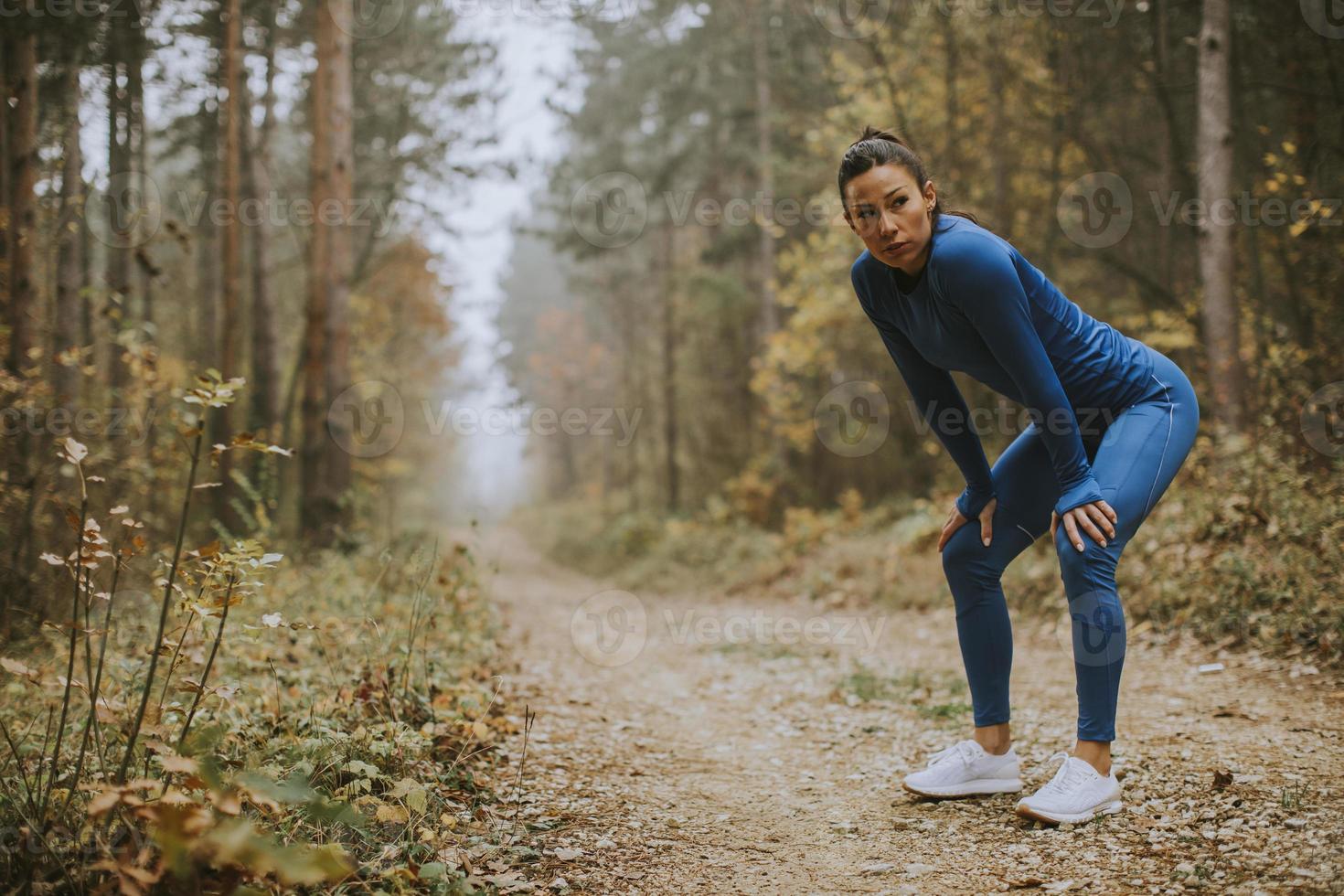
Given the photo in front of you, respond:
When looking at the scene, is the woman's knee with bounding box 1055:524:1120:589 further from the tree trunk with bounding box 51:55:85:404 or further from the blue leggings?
the tree trunk with bounding box 51:55:85:404

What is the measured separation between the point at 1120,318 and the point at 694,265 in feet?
37.0

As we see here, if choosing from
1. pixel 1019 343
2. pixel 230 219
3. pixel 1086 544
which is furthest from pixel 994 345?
pixel 230 219

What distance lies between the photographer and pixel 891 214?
276 centimetres

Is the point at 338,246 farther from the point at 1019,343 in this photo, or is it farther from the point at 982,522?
the point at 1019,343

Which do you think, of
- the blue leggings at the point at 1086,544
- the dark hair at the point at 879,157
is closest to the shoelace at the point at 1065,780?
the blue leggings at the point at 1086,544

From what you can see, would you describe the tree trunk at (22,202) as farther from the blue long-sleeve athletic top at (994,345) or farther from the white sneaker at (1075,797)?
the white sneaker at (1075,797)

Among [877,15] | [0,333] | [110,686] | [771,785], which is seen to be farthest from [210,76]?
[771,785]

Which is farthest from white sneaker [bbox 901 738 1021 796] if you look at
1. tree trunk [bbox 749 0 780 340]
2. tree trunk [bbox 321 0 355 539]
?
tree trunk [bbox 749 0 780 340]

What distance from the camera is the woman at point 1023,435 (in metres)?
2.67

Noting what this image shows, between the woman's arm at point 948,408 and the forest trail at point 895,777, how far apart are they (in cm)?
112

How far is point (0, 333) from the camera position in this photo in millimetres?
6426

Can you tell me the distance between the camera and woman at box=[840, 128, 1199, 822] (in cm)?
267

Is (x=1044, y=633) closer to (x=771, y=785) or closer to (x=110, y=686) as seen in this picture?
(x=771, y=785)

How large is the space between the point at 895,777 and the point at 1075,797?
879 mm
